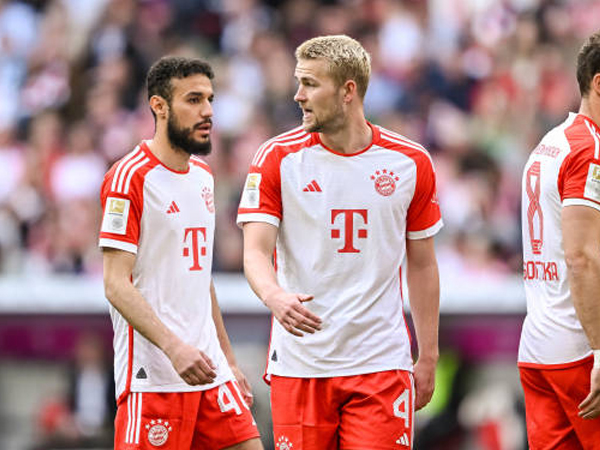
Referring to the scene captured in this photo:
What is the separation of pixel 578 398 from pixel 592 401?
213 mm

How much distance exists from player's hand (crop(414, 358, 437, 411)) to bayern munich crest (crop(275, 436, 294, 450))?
764 mm

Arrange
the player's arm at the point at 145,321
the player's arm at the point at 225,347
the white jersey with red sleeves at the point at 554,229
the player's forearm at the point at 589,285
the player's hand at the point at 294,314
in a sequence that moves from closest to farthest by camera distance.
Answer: the player's hand at the point at 294,314 → the player's forearm at the point at 589,285 → the white jersey with red sleeves at the point at 554,229 → the player's arm at the point at 145,321 → the player's arm at the point at 225,347

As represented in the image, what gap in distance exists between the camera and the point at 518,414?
1220 centimetres

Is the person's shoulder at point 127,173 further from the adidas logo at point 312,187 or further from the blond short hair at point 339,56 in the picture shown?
the blond short hair at point 339,56

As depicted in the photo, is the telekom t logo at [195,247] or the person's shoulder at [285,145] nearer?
the person's shoulder at [285,145]

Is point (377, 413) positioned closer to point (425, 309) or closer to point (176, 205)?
point (425, 309)

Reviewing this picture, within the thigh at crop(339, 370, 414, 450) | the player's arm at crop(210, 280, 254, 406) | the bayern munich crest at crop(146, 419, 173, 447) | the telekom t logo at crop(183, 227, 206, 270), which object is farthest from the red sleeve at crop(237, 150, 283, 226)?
the bayern munich crest at crop(146, 419, 173, 447)

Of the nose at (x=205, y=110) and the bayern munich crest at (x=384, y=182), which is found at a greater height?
the nose at (x=205, y=110)

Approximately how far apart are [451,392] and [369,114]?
4.58m

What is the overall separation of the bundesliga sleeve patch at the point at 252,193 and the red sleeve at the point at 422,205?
2.77ft

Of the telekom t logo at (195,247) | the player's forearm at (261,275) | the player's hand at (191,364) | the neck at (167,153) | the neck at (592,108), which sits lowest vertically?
the player's hand at (191,364)

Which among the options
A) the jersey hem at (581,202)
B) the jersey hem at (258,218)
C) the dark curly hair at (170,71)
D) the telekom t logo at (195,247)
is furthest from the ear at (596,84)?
the telekom t logo at (195,247)

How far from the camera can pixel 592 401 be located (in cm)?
689

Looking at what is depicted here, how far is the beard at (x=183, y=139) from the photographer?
7703mm
